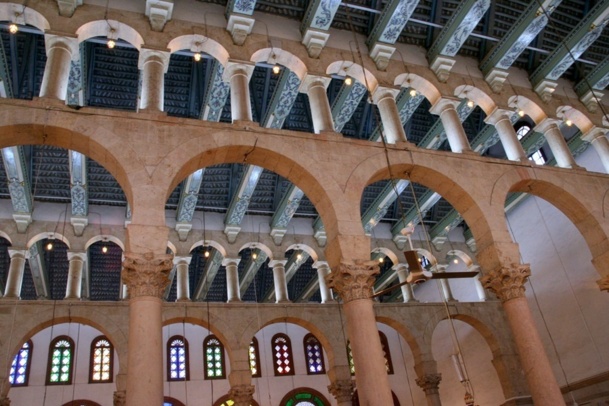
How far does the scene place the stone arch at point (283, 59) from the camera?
40.5ft

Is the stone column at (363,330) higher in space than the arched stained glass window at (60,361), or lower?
lower

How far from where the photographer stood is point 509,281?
11.1 metres

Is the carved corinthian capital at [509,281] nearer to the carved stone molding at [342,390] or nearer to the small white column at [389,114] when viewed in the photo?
the small white column at [389,114]

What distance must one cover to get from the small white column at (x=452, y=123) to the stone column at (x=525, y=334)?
3.35 m

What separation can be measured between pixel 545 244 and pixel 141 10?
14093 millimetres

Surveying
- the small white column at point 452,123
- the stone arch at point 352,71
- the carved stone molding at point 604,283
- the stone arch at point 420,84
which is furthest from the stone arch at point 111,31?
the carved stone molding at point 604,283

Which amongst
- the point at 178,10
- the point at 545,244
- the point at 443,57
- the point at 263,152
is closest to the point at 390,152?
the point at 263,152

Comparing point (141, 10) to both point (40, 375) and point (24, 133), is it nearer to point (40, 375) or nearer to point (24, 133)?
point (24, 133)

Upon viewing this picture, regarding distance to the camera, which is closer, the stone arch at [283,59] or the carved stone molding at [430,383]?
the stone arch at [283,59]

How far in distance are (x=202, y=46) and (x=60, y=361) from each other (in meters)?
11.8

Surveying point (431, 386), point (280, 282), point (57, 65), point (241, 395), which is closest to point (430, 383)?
point (431, 386)

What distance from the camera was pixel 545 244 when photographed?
57.1 ft

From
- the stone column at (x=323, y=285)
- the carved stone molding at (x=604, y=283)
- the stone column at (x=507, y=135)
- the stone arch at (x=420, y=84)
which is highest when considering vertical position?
the stone arch at (x=420, y=84)

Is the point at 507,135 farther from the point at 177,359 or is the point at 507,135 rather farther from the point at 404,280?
the point at 177,359
